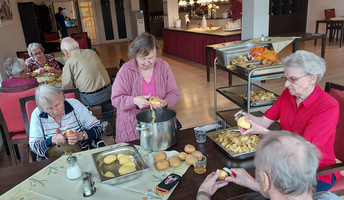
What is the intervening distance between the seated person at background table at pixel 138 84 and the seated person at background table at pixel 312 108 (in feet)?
2.62

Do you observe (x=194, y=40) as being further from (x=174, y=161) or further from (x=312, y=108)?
(x=174, y=161)

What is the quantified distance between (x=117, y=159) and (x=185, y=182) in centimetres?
42

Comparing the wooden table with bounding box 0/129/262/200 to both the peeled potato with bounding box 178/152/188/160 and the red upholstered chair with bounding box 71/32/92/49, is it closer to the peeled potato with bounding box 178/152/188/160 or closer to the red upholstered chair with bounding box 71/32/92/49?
the peeled potato with bounding box 178/152/188/160

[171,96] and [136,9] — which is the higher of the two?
[136,9]

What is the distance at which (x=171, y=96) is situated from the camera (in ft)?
7.12

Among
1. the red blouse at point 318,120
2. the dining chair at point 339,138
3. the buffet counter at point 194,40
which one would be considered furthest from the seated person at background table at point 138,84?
the buffet counter at point 194,40

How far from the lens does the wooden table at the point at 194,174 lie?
1248mm

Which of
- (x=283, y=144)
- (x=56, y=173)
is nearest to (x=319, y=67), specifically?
(x=283, y=144)

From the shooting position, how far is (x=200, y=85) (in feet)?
18.1

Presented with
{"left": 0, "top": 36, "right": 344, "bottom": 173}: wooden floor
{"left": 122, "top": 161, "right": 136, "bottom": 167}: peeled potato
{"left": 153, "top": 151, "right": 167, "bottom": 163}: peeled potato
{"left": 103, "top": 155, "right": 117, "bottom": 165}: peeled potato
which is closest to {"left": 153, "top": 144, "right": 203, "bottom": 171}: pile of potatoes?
{"left": 153, "top": 151, "right": 167, "bottom": 163}: peeled potato

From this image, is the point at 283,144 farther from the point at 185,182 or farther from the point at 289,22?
the point at 289,22

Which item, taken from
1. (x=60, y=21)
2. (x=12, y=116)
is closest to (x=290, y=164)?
(x=12, y=116)

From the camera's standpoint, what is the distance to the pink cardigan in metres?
2.05

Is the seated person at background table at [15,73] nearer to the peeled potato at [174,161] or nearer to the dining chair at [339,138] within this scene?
the peeled potato at [174,161]
